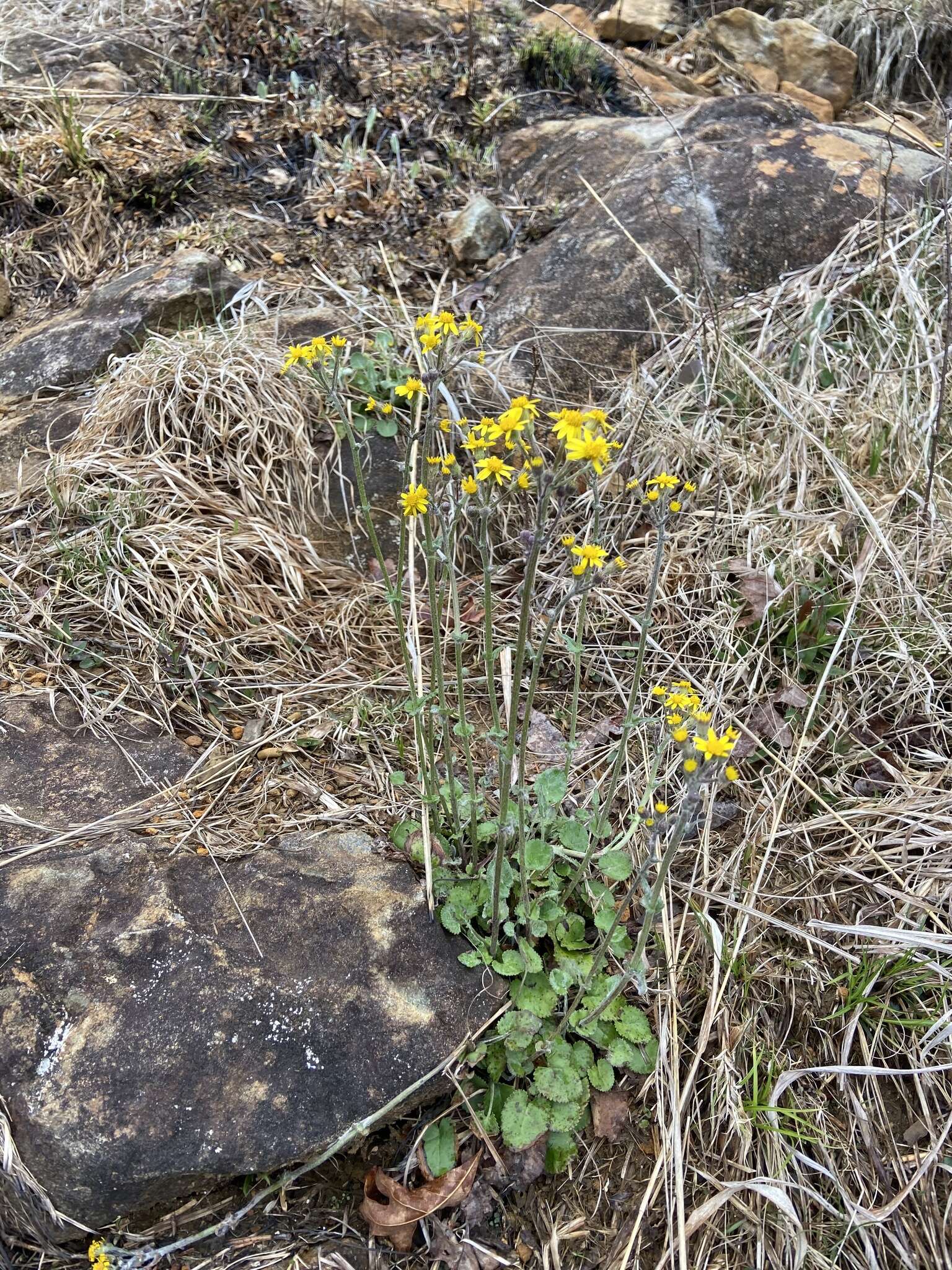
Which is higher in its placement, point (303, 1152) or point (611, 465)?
point (611, 465)

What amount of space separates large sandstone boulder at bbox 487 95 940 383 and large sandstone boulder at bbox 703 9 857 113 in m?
1.27

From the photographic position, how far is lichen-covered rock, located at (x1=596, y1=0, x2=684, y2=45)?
15.5ft

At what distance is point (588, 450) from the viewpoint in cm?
130

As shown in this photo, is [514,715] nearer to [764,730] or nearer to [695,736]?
[695,736]

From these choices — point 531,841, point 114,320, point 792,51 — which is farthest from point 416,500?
point 792,51

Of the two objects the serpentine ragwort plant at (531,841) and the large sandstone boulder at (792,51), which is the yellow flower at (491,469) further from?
the large sandstone boulder at (792,51)

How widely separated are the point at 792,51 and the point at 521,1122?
5.29m

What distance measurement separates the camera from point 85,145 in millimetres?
3568

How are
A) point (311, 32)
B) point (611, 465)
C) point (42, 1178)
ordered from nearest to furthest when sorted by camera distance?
point (42, 1178) → point (611, 465) → point (311, 32)

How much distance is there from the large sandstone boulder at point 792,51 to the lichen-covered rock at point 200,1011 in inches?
190

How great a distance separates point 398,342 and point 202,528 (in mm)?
994

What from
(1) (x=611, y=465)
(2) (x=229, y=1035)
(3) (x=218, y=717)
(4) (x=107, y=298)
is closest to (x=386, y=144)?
(4) (x=107, y=298)

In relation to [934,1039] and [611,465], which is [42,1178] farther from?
[611,465]

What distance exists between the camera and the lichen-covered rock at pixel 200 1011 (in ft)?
5.08
